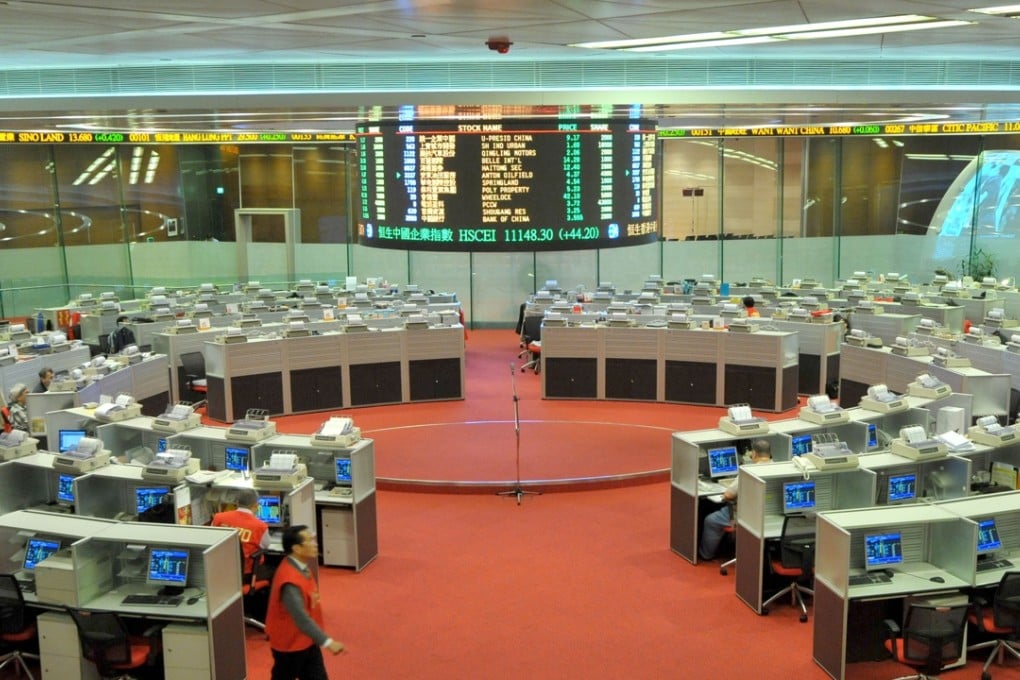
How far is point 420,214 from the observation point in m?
9.79

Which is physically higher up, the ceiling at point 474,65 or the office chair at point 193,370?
the ceiling at point 474,65

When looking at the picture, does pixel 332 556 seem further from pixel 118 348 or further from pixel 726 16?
pixel 118 348

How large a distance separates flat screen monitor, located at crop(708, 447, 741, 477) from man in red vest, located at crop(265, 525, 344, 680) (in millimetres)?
4518

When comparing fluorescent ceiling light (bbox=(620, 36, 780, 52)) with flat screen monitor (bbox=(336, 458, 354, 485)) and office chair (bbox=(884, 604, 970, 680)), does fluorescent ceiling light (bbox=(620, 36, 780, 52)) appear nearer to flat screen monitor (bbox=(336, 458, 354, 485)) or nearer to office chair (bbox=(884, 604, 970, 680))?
flat screen monitor (bbox=(336, 458, 354, 485))

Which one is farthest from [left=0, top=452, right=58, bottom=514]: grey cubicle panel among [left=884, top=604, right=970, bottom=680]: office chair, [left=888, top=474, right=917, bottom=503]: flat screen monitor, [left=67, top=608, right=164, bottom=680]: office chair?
[left=888, top=474, right=917, bottom=503]: flat screen monitor

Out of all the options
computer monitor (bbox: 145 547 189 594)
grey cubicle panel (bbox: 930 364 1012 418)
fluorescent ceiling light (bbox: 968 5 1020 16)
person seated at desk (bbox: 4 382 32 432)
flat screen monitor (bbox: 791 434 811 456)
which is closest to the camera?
fluorescent ceiling light (bbox: 968 5 1020 16)

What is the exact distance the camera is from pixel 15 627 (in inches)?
256

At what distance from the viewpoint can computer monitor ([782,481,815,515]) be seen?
7.90 m

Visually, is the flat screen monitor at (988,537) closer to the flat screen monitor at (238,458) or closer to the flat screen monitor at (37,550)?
the flat screen monitor at (238,458)

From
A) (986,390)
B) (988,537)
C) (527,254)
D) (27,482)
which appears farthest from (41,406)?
(527,254)

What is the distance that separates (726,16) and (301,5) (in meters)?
2.88

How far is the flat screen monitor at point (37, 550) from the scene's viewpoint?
269 inches

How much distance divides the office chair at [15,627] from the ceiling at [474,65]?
3.76 meters

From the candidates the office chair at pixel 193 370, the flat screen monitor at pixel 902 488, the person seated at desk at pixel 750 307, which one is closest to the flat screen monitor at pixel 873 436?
the flat screen monitor at pixel 902 488
